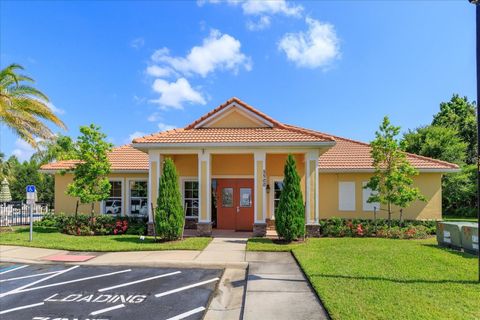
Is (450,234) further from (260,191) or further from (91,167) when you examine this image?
(91,167)

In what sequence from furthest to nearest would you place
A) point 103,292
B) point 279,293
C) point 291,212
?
1. point 291,212
2. point 103,292
3. point 279,293

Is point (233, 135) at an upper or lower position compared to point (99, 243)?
upper

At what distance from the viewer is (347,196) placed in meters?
16.9

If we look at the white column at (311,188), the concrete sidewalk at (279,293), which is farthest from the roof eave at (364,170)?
the concrete sidewalk at (279,293)

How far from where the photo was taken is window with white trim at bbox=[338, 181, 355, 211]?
16.9 metres

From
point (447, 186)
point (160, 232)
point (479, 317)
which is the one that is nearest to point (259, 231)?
point (160, 232)

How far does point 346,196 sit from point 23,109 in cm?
1615

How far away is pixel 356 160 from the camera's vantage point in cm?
1739

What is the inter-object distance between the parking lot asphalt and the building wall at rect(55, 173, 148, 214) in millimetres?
8666

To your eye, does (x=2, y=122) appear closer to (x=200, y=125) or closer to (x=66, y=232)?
(x=66, y=232)

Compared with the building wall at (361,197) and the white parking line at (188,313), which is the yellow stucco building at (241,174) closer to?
the building wall at (361,197)

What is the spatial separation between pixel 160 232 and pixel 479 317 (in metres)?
9.81

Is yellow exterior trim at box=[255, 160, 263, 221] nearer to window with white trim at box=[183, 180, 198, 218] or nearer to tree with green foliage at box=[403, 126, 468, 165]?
window with white trim at box=[183, 180, 198, 218]

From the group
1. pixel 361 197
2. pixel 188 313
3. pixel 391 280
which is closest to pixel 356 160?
pixel 361 197
